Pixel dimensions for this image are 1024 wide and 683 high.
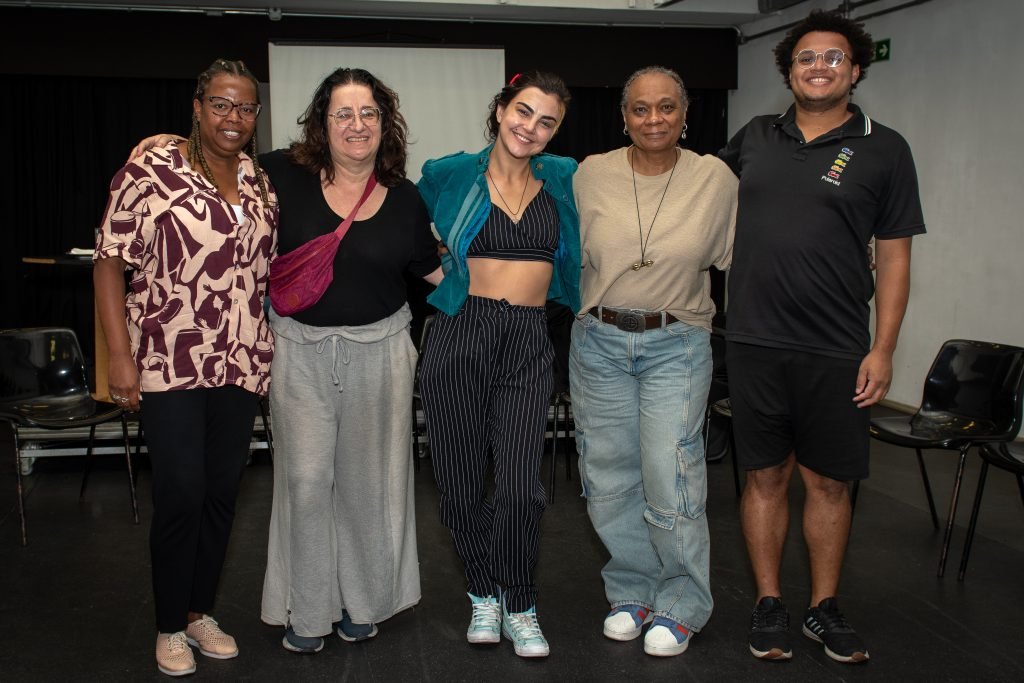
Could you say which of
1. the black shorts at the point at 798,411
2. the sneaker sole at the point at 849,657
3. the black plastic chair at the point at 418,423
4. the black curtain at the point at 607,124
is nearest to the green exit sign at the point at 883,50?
the black curtain at the point at 607,124

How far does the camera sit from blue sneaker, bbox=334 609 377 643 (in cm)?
300

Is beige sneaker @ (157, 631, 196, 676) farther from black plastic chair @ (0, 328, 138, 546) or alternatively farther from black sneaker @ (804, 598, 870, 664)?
black sneaker @ (804, 598, 870, 664)

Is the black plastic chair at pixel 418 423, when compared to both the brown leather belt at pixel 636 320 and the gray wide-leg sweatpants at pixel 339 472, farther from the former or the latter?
the brown leather belt at pixel 636 320

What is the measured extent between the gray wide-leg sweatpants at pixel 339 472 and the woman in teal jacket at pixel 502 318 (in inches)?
5.4

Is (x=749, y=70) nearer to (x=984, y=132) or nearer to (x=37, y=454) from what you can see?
(x=984, y=132)

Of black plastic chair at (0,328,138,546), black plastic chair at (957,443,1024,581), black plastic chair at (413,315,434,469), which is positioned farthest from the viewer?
black plastic chair at (413,315,434,469)

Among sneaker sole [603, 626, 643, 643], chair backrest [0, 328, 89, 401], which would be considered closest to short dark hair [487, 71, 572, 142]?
sneaker sole [603, 626, 643, 643]

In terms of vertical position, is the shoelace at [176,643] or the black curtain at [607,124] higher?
the black curtain at [607,124]

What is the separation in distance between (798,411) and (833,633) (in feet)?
2.26

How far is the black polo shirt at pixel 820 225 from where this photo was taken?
2.65 metres

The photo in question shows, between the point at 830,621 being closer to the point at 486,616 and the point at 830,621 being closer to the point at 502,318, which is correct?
the point at 486,616

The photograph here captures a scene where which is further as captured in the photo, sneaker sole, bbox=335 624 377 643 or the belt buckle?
sneaker sole, bbox=335 624 377 643

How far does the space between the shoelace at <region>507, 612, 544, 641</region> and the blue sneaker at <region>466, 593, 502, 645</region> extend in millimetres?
55

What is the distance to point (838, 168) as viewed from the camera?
2660mm
